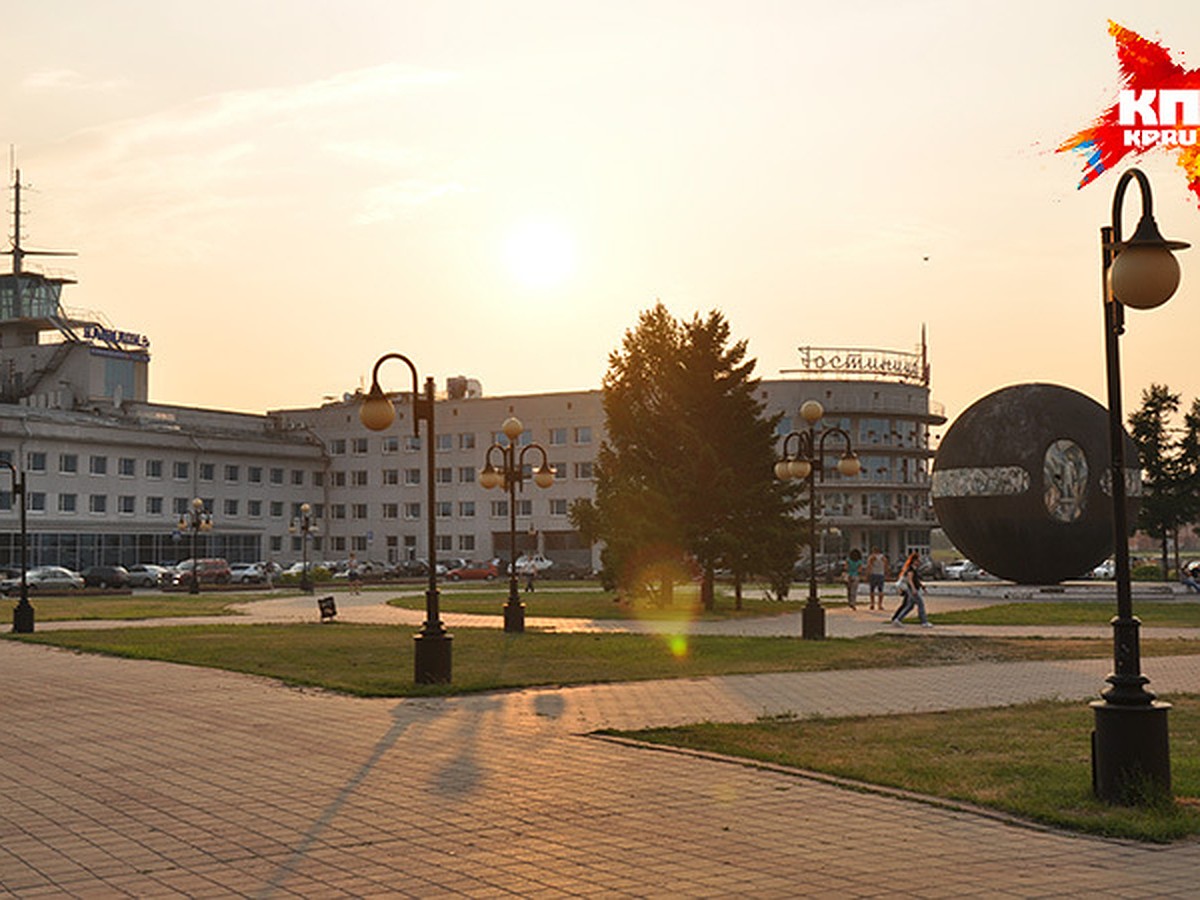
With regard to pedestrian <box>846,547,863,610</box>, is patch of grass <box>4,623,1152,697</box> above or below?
below

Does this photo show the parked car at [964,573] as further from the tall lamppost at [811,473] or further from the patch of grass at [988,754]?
the patch of grass at [988,754]

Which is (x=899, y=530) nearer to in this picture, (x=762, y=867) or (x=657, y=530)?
(x=657, y=530)

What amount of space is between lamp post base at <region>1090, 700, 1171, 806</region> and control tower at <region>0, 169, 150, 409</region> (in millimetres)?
103665

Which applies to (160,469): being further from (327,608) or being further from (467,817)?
(467,817)

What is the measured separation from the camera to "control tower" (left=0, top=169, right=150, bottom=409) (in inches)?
4281

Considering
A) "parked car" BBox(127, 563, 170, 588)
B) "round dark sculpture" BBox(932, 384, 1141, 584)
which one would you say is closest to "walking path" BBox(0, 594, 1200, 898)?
"round dark sculpture" BBox(932, 384, 1141, 584)

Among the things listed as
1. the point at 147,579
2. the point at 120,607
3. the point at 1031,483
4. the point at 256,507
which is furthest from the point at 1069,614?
the point at 256,507

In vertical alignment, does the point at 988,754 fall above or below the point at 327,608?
below

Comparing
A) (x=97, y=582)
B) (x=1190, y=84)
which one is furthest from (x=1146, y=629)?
(x=97, y=582)

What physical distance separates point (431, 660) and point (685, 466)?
72.6 ft

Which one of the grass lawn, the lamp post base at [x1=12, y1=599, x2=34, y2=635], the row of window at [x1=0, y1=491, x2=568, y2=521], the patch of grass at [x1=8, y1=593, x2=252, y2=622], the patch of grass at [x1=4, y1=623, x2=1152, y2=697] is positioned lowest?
the patch of grass at [x1=8, y1=593, x2=252, y2=622]

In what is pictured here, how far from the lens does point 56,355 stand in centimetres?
11019

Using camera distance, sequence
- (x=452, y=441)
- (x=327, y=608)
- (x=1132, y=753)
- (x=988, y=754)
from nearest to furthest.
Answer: (x=1132, y=753) → (x=988, y=754) → (x=327, y=608) → (x=452, y=441)

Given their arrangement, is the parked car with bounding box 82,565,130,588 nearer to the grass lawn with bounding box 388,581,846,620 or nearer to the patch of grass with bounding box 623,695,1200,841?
the grass lawn with bounding box 388,581,846,620
